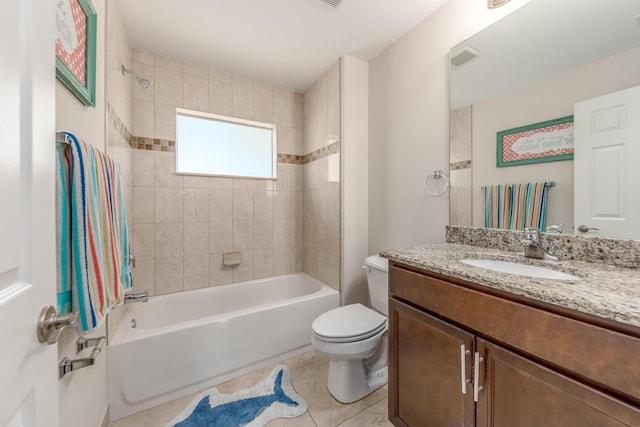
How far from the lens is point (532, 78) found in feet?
4.01

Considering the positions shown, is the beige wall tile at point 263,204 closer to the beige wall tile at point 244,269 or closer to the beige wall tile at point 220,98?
the beige wall tile at point 244,269

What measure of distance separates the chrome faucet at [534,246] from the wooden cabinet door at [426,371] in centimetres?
55

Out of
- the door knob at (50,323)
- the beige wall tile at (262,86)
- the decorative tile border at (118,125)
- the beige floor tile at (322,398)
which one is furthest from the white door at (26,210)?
the beige wall tile at (262,86)

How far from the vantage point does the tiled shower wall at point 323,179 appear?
2.19m

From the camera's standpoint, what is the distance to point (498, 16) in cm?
135

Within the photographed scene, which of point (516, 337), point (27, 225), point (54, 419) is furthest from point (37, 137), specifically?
point (516, 337)

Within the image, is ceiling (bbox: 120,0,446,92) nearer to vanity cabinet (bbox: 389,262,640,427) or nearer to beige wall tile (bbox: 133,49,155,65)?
beige wall tile (bbox: 133,49,155,65)

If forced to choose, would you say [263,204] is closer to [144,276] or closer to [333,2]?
[144,276]

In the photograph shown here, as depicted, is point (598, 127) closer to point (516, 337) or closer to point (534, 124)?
point (534, 124)

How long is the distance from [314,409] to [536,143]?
1.82 meters

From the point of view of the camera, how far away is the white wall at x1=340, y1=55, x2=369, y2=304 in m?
2.11

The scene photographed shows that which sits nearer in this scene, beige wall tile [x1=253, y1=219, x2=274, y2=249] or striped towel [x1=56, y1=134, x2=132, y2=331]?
striped towel [x1=56, y1=134, x2=132, y2=331]

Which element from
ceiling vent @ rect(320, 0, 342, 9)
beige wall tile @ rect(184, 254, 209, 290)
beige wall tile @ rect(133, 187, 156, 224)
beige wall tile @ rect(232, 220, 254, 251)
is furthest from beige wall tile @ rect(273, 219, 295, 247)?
ceiling vent @ rect(320, 0, 342, 9)

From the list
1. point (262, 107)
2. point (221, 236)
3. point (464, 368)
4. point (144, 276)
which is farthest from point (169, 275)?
point (464, 368)
